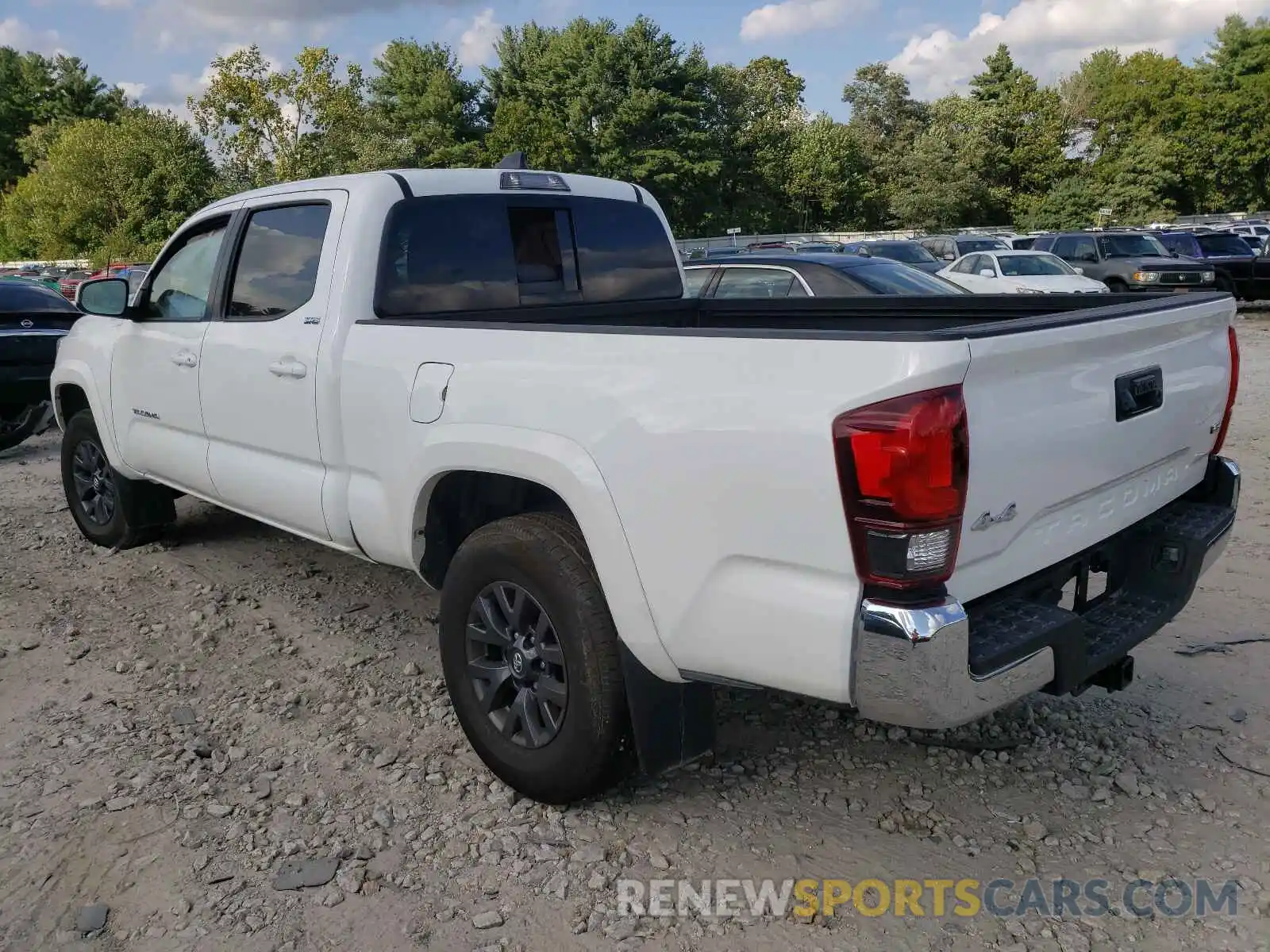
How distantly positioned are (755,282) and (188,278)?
6.25 meters

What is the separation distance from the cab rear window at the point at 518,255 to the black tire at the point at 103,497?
107 inches

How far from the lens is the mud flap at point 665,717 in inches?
114

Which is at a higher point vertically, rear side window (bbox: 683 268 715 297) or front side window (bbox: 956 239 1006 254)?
rear side window (bbox: 683 268 715 297)

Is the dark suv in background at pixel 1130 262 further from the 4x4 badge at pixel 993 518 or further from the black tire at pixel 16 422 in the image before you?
the 4x4 badge at pixel 993 518

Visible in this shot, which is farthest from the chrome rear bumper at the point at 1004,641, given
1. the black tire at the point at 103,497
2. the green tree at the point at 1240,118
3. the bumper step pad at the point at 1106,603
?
the green tree at the point at 1240,118

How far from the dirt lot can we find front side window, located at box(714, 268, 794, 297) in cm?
585

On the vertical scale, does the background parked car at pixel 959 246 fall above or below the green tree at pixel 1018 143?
below

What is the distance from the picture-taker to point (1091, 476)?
9.12ft

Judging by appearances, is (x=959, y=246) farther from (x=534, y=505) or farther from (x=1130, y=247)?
(x=534, y=505)

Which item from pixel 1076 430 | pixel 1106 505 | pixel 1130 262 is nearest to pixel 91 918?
pixel 1076 430

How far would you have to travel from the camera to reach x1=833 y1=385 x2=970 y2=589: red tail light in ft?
7.36

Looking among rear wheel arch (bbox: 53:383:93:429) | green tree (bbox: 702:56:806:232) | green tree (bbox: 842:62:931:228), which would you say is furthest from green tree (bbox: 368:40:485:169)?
rear wheel arch (bbox: 53:383:93:429)

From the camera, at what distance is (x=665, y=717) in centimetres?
295

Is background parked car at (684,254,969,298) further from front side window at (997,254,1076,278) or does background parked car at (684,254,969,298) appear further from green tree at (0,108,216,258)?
green tree at (0,108,216,258)
